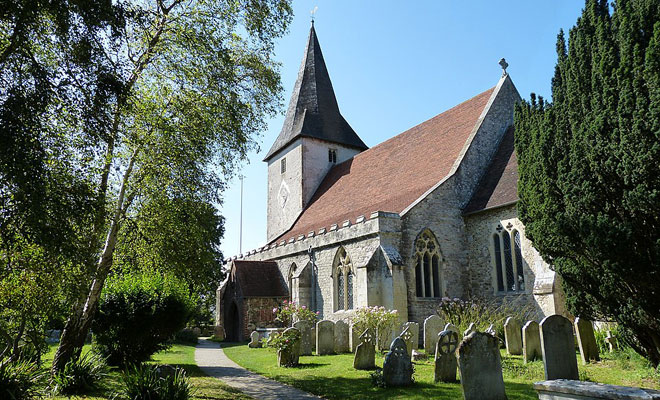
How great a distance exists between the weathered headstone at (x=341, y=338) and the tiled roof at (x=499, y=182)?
20.0 ft

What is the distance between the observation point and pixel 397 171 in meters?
20.0

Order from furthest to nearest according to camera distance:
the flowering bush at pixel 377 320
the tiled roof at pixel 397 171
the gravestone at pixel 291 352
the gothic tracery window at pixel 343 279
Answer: the tiled roof at pixel 397 171, the gothic tracery window at pixel 343 279, the flowering bush at pixel 377 320, the gravestone at pixel 291 352

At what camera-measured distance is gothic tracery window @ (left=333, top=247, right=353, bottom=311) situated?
17188 mm

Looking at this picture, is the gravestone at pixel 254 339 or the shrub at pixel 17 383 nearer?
the shrub at pixel 17 383

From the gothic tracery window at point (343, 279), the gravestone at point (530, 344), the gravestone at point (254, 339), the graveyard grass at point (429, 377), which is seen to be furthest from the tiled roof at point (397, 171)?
the graveyard grass at point (429, 377)

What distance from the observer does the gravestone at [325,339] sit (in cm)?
1324

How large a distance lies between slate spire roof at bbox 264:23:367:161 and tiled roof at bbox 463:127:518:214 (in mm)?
11718

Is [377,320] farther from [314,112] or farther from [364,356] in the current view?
[314,112]

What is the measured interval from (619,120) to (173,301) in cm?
978

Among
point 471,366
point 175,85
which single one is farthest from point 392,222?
point 471,366

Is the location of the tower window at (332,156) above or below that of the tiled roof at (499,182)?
above

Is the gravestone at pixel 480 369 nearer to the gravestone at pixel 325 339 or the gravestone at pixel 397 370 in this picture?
the gravestone at pixel 397 370

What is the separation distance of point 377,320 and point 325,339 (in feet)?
5.59

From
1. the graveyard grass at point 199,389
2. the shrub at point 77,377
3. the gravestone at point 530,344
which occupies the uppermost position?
the gravestone at point 530,344
